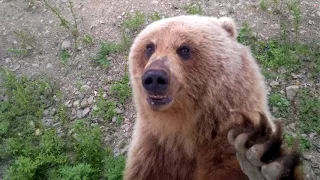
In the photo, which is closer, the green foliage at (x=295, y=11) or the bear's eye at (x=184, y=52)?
the bear's eye at (x=184, y=52)

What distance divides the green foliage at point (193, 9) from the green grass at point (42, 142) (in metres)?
1.78

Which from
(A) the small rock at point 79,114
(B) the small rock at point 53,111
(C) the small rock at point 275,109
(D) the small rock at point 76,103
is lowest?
(C) the small rock at point 275,109

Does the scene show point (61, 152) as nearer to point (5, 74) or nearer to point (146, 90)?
point (5, 74)

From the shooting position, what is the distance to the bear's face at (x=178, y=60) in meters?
2.72

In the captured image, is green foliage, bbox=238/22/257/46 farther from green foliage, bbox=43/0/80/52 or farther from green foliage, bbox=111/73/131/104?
green foliage, bbox=43/0/80/52

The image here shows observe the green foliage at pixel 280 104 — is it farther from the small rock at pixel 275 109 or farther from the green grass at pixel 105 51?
the green grass at pixel 105 51

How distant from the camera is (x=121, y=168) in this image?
12.9ft

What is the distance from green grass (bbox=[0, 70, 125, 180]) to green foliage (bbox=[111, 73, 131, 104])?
0.45 meters

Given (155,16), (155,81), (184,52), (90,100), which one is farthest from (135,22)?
(155,81)

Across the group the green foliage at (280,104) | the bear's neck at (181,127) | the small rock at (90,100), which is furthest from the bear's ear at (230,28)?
the small rock at (90,100)

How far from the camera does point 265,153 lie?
2295 millimetres

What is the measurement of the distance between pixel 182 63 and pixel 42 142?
198 cm

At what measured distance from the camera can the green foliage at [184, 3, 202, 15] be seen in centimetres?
512

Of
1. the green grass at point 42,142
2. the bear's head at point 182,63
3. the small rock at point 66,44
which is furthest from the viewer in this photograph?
the small rock at point 66,44
